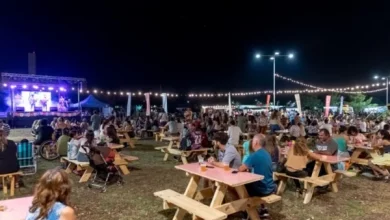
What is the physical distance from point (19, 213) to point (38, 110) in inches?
731

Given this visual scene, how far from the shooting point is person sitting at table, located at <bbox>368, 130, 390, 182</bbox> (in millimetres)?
6039

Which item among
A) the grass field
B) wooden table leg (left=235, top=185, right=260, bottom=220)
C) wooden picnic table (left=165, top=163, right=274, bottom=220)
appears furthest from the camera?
→ the grass field

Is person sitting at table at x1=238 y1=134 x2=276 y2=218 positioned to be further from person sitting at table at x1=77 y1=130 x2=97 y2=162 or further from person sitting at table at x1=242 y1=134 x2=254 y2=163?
person sitting at table at x1=77 y1=130 x2=97 y2=162

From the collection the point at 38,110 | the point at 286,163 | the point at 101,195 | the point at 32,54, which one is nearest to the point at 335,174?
the point at 286,163

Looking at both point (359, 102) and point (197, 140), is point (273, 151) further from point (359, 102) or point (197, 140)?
point (359, 102)

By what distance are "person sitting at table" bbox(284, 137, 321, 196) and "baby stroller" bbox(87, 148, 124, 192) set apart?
3084 millimetres

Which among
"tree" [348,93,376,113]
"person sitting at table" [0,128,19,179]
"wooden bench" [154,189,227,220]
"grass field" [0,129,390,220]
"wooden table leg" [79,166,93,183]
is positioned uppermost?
"tree" [348,93,376,113]

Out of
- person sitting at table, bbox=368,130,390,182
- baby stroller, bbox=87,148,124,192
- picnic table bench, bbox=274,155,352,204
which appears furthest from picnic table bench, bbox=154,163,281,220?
person sitting at table, bbox=368,130,390,182

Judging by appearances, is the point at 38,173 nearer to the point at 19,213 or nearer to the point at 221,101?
the point at 19,213

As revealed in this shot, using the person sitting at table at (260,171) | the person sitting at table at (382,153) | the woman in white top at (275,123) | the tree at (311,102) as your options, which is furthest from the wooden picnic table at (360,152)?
the tree at (311,102)

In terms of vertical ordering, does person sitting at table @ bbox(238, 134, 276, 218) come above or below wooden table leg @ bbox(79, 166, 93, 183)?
above

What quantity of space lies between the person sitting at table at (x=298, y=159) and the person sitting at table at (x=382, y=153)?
2.14m

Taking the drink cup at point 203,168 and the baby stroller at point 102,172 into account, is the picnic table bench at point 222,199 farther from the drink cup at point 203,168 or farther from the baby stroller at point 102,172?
the baby stroller at point 102,172

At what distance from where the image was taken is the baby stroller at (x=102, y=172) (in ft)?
17.4
